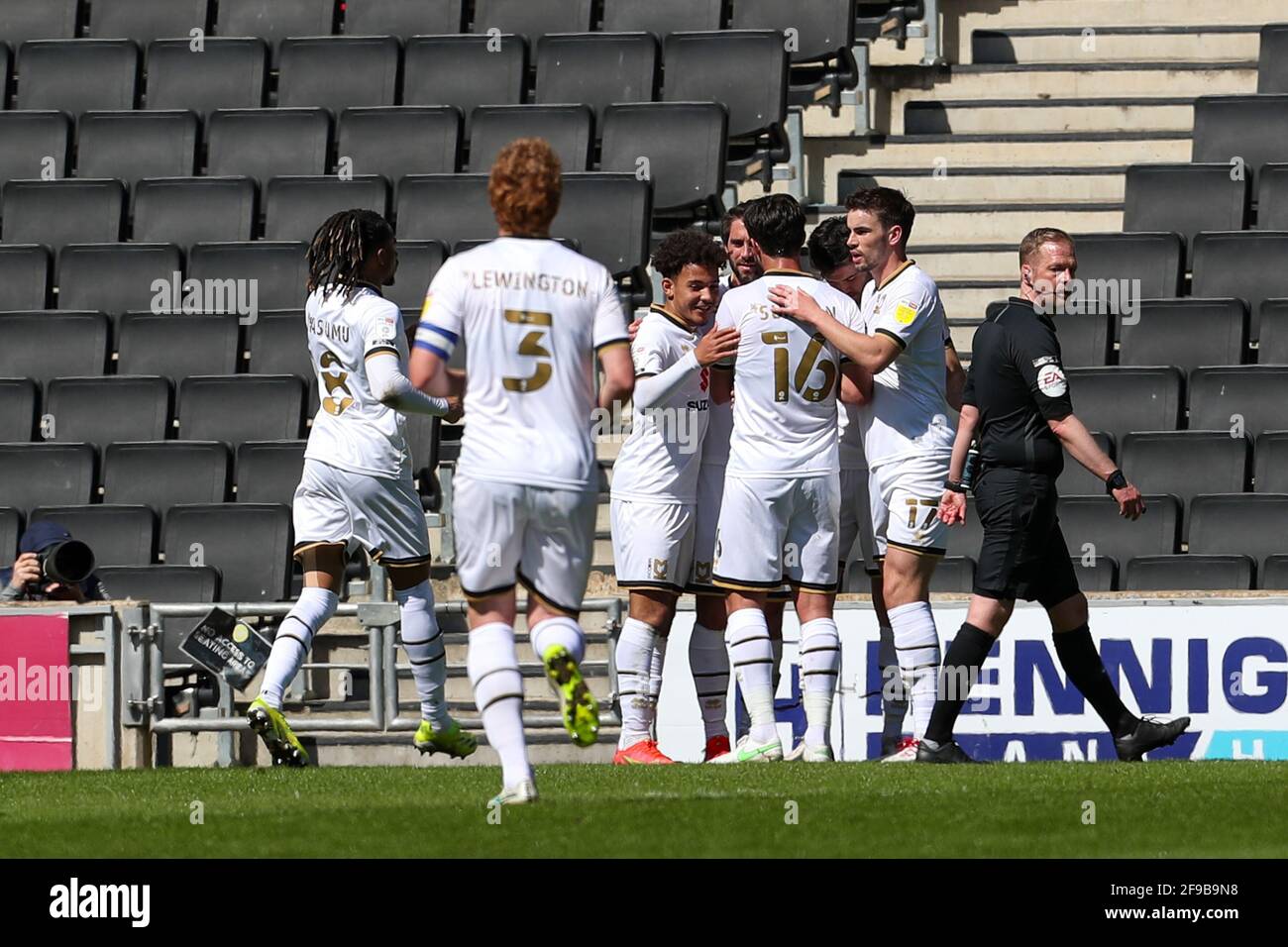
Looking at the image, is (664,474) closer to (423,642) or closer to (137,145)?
(423,642)

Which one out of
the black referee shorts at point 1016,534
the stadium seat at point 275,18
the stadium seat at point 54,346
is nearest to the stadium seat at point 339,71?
the stadium seat at point 275,18

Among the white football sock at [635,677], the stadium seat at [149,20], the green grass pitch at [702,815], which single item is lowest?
the green grass pitch at [702,815]

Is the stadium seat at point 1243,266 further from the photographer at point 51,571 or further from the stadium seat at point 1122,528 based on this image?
the photographer at point 51,571

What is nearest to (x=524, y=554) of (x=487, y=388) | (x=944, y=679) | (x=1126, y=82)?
(x=487, y=388)

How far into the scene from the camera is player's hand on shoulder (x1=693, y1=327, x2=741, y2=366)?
25.9ft

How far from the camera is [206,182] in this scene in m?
14.8

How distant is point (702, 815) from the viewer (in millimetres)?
6324


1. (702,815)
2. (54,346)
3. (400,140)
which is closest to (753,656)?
(702,815)

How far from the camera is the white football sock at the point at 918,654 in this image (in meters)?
8.63

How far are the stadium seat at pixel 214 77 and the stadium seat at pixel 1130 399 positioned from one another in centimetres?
693

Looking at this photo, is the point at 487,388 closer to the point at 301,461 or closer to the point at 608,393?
the point at 608,393

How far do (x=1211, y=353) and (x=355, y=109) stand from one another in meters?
6.34

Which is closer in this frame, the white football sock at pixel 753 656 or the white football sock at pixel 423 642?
the white football sock at pixel 753 656

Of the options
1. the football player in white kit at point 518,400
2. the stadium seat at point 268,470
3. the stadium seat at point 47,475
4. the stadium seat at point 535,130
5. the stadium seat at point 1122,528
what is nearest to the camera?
the football player in white kit at point 518,400
